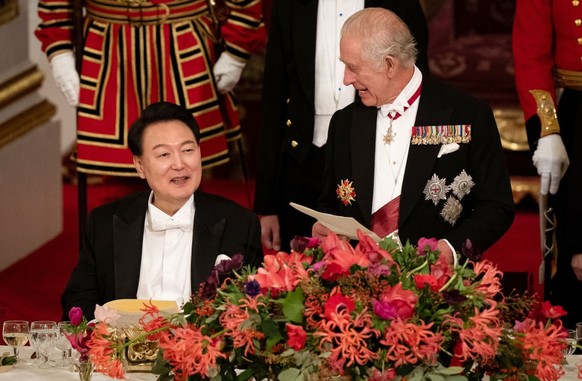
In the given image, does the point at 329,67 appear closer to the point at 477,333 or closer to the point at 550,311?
the point at 550,311

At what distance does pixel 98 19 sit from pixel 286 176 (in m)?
1.18

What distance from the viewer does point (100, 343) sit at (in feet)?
8.07

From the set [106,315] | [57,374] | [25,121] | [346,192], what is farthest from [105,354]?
[25,121]

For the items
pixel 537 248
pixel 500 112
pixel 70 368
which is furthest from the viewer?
pixel 500 112

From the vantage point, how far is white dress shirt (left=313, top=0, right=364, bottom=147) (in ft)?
13.1

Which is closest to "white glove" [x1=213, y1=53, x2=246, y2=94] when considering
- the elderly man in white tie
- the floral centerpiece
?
the elderly man in white tie

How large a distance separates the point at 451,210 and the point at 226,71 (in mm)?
1605

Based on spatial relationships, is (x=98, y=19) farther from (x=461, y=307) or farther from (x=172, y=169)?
(x=461, y=307)

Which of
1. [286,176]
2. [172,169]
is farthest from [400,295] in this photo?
[286,176]

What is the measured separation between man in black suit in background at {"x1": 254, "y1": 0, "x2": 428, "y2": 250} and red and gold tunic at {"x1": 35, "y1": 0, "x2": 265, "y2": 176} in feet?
2.31

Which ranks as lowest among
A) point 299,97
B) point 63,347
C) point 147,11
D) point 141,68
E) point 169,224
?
point 63,347

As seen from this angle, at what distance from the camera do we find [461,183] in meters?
3.43

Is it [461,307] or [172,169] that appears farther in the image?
[172,169]

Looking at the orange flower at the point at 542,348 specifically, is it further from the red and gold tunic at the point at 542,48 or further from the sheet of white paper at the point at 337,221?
the red and gold tunic at the point at 542,48
